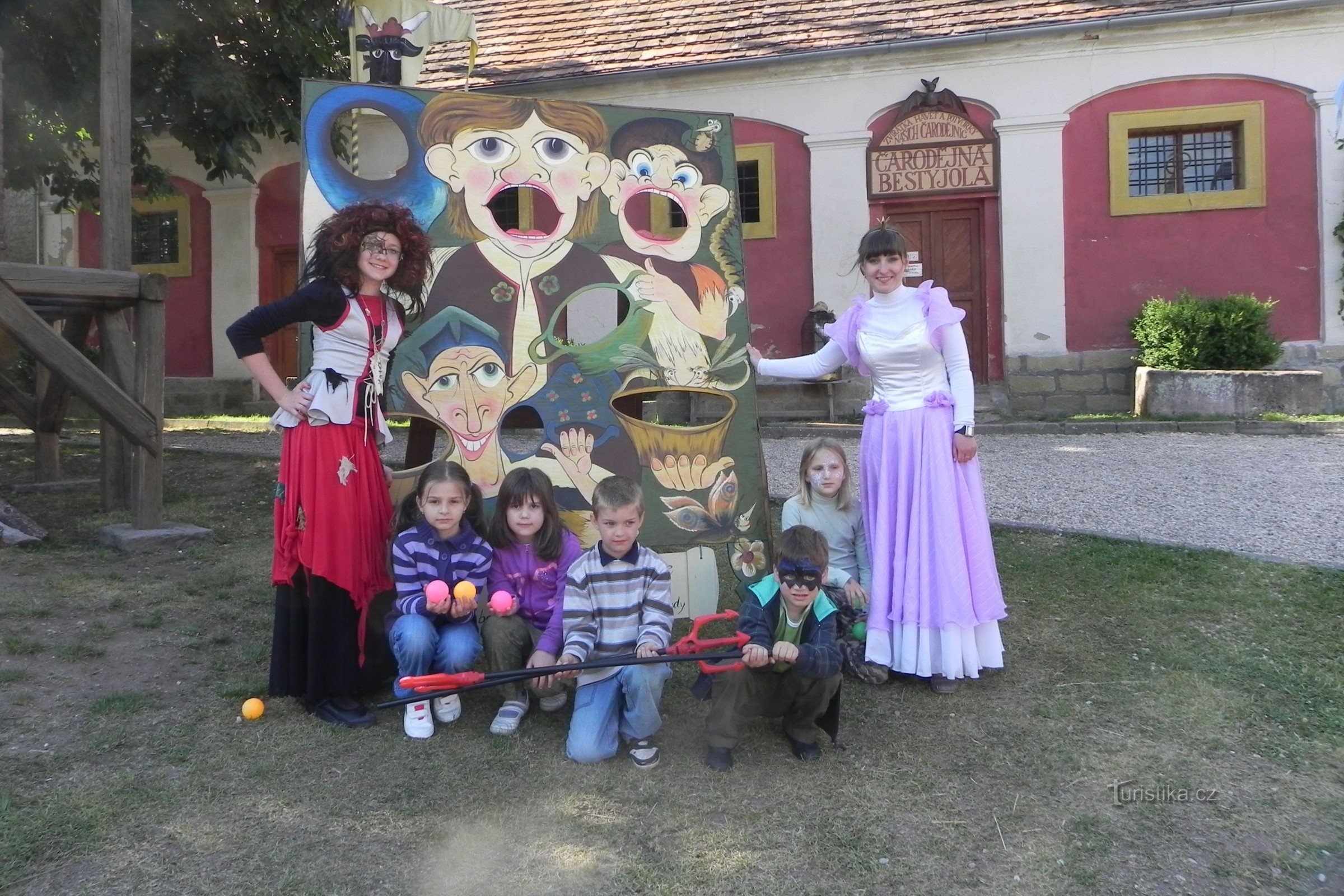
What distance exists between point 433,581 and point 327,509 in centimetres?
41

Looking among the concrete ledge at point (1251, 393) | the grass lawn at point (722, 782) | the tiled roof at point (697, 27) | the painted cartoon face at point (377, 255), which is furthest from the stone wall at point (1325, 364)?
the painted cartoon face at point (377, 255)

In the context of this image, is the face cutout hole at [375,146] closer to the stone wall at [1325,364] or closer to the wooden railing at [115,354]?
the wooden railing at [115,354]

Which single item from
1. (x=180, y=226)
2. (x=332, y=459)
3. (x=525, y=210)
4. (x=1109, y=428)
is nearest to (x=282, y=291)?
(x=180, y=226)

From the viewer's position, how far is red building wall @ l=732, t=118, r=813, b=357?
1203 centimetres

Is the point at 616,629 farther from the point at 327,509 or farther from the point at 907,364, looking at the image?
the point at 907,364

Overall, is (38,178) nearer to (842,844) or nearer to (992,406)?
(992,406)

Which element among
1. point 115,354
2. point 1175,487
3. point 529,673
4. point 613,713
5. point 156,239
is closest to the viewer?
point 529,673

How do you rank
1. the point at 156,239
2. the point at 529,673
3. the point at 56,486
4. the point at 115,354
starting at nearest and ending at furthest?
the point at 529,673 → the point at 115,354 → the point at 56,486 → the point at 156,239

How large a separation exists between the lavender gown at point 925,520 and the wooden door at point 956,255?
27.0ft

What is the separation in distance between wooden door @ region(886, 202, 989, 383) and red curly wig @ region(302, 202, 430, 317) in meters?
8.82

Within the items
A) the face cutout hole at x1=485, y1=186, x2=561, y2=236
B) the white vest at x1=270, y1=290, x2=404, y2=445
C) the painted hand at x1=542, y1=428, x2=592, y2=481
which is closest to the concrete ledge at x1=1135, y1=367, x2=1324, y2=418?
the face cutout hole at x1=485, y1=186, x2=561, y2=236

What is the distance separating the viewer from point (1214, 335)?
1024 centimetres

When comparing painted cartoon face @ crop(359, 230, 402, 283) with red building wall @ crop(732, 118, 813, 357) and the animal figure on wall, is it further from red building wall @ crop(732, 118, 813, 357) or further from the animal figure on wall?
red building wall @ crop(732, 118, 813, 357)

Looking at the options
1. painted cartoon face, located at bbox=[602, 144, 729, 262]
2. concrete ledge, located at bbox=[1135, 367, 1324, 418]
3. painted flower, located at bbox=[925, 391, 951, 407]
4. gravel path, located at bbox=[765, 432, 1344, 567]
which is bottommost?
gravel path, located at bbox=[765, 432, 1344, 567]
